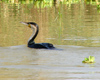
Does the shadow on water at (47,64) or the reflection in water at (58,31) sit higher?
the shadow on water at (47,64)

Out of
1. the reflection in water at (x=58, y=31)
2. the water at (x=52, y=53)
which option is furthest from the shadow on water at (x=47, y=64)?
the reflection in water at (x=58, y=31)

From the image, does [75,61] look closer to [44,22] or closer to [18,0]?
[44,22]

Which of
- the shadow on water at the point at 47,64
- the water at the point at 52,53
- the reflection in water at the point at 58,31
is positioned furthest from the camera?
the reflection in water at the point at 58,31

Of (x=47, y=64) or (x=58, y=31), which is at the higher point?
(x=47, y=64)

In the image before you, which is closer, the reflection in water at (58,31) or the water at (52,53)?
the water at (52,53)

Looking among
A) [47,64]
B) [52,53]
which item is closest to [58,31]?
[52,53]

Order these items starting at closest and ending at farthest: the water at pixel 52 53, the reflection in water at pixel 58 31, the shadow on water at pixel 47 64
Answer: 1. the shadow on water at pixel 47 64
2. the water at pixel 52 53
3. the reflection in water at pixel 58 31

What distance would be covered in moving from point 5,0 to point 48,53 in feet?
78.5

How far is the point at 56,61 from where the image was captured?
8922 mm

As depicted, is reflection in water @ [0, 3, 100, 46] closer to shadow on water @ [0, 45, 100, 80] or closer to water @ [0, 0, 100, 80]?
water @ [0, 0, 100, 80]

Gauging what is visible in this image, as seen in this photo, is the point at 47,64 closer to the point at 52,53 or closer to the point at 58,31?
the point at 52,53

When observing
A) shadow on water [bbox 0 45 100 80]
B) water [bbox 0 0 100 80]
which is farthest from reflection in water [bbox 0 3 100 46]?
shadow on water [bbox 0 45 100 80]

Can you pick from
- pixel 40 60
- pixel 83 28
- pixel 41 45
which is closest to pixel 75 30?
pixel 83 28

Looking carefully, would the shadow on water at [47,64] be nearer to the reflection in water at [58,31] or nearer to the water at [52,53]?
the water at [52,53]
